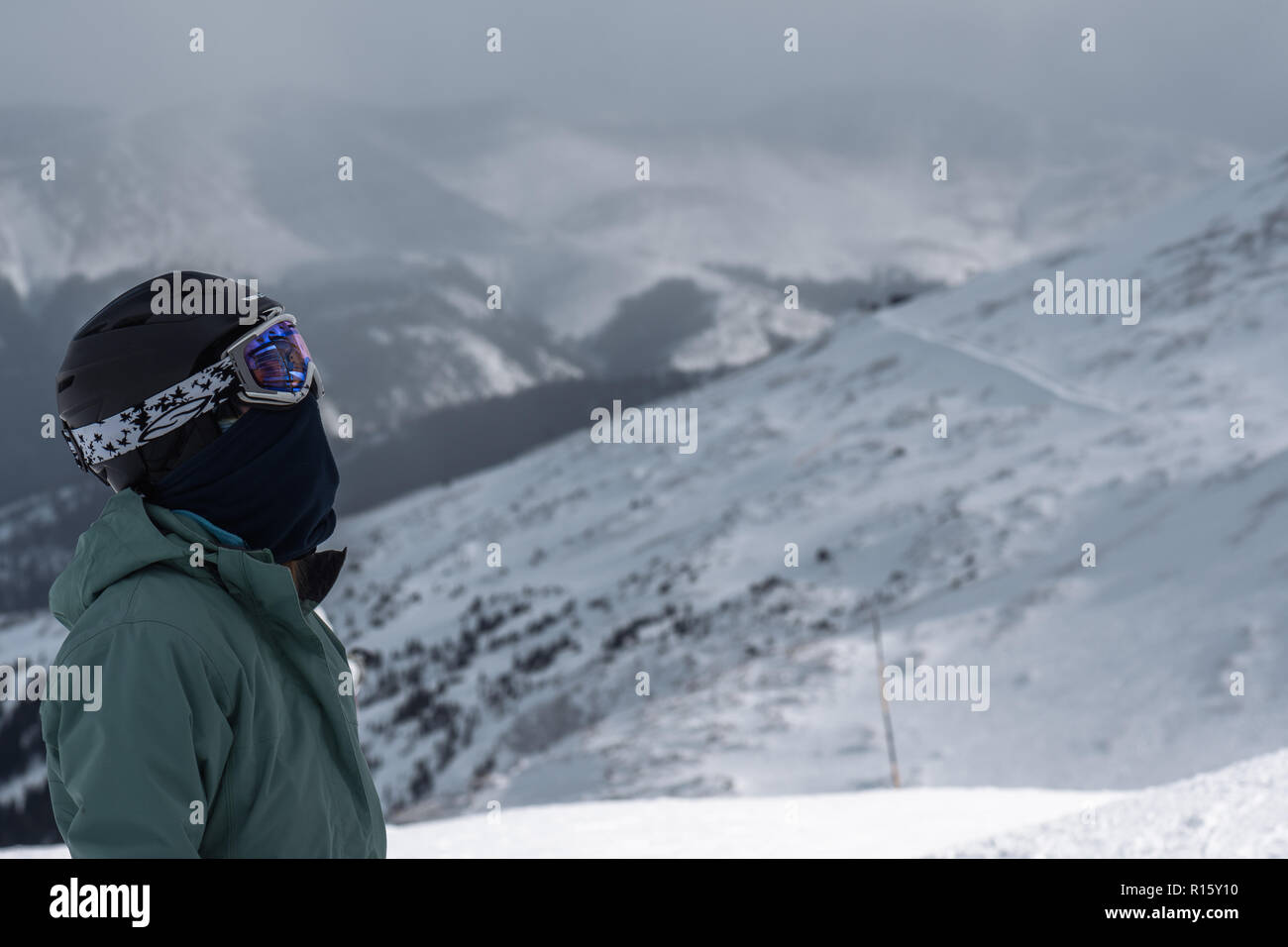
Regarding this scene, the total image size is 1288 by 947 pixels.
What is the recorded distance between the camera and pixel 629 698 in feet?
83.4

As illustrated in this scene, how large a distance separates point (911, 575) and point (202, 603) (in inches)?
1019

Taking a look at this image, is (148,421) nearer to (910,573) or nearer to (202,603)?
(202,603)

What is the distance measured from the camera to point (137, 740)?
59.6 inches

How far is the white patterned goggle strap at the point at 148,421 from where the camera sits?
188 centimetres

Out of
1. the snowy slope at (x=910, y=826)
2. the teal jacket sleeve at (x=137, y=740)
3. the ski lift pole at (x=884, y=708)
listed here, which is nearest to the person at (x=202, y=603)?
the teal jacket sleeve at (x=137, y=740)

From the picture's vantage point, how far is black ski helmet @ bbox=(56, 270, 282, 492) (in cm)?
188

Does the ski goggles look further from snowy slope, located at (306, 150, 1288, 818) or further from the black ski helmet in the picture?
snowy slope, located at (306, 150, 1288, 818)

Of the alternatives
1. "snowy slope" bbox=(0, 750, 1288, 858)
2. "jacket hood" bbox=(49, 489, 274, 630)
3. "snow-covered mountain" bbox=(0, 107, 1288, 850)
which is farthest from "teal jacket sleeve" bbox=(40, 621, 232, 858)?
"snowy slope" bbox=(0, 750, 1288, 858)

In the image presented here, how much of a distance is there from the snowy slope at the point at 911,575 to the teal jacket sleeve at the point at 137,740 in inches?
529

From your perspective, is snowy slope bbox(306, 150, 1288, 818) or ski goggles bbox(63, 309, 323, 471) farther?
snowy slope bbox(306, 150, 1288, 818)

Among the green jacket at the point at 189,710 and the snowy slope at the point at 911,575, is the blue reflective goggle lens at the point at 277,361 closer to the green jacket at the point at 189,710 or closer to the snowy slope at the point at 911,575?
the green jacket at the point at 189,710

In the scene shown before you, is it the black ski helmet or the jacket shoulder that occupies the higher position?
the black ski helmet
